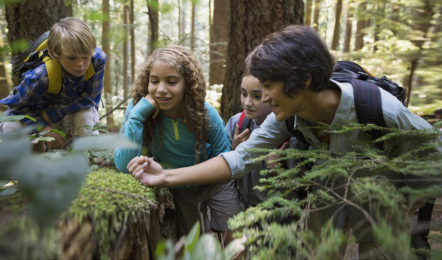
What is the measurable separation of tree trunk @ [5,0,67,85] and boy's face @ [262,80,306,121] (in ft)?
12.6

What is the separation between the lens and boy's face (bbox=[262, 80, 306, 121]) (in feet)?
6.78

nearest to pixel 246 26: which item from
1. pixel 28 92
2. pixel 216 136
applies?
pixel 216 136

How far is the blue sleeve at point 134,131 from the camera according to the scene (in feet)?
7.92

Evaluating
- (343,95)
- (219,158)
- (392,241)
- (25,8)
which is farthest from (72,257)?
(25,8)

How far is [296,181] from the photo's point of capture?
1848 mm

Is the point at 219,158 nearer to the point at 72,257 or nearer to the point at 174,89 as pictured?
the point at 174,89

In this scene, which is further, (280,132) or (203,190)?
(203,190)

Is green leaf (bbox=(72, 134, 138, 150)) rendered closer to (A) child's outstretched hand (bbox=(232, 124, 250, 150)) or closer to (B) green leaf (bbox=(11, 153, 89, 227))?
(B) green leaf (bbox=(11, 153, 89, 227))

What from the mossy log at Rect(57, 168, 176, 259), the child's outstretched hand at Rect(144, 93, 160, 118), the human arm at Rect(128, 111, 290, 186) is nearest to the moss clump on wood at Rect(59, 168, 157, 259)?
the mossy log at Rect(57, 168, 176, 259)

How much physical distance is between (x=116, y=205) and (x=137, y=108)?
4.41 feet

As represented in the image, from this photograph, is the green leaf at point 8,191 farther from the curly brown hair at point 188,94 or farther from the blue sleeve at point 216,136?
the blue sleeve at point 216,136

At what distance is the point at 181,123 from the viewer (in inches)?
114

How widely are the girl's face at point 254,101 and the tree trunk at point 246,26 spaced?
1.08 meters

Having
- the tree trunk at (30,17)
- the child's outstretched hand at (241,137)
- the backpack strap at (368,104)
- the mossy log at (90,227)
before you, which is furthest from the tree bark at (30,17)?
the backpack strap at (368,104)
